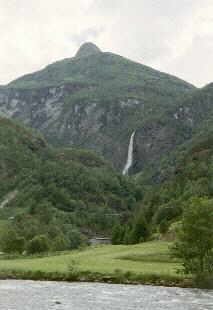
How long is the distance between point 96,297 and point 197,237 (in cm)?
1452

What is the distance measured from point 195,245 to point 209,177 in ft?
375

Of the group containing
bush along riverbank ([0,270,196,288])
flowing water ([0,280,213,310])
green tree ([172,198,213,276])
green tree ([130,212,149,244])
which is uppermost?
green tree ([130,212,149,244])

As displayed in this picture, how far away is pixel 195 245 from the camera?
56812 mm

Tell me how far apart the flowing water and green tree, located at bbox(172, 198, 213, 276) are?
460cm

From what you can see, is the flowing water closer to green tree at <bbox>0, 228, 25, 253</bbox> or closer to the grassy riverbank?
the grassy riverbank

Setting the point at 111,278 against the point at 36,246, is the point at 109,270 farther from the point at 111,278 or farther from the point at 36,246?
the point at 36,246

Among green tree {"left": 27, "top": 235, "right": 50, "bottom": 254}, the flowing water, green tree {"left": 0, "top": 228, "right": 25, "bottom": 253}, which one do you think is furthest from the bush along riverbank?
green tree {"left": 0, "top": 228, "right": 25, "bottom": 253}

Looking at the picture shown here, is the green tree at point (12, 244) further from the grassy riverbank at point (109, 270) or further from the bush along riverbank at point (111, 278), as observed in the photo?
the bush along riverbank at point (111, 278)

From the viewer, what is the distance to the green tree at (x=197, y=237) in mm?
56250

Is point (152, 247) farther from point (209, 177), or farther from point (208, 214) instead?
point (209, 177)

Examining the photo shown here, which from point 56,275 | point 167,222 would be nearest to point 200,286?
point 56,275

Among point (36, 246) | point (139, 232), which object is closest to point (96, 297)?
point (36, 246)

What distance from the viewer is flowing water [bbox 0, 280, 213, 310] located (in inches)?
1695

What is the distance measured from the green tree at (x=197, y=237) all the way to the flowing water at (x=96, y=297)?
460cm
